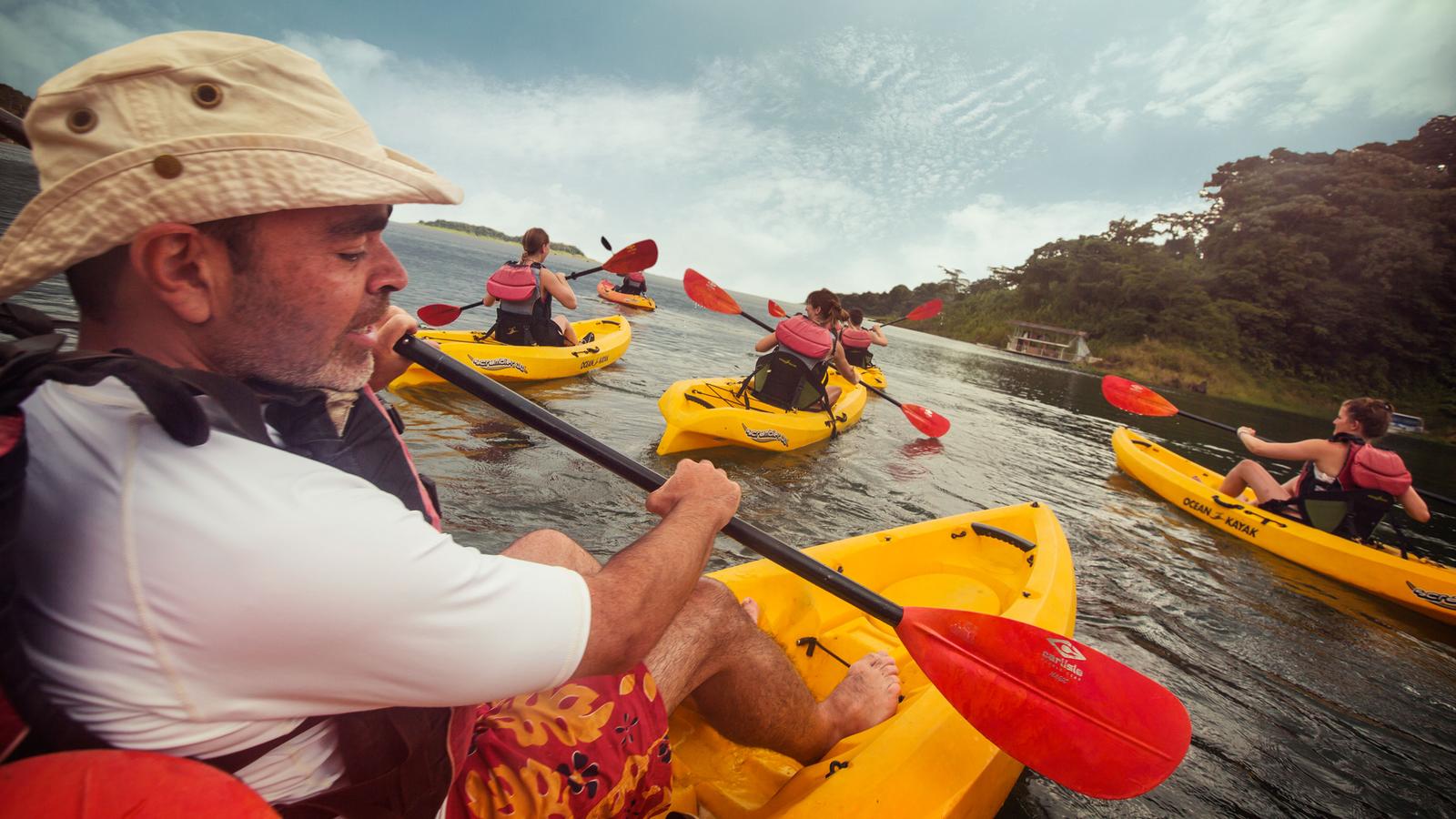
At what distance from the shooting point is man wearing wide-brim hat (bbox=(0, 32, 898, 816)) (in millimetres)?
729

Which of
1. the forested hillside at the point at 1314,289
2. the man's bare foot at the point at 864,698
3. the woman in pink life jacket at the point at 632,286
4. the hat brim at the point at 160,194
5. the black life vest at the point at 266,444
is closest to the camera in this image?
the black life vest at the point at 266,444

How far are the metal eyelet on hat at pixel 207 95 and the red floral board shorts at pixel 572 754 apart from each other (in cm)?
124

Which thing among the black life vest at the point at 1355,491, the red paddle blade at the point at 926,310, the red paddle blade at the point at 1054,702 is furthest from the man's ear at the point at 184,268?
the red paddle blade at the point at 926,310

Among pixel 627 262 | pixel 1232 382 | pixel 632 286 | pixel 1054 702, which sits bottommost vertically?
pixel 1054 702

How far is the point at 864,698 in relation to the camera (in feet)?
7.63

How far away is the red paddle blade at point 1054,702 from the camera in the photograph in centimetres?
209

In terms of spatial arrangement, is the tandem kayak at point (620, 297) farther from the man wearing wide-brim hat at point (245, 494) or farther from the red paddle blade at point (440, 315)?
the man wearing wide-brim hat at point (245, 494)

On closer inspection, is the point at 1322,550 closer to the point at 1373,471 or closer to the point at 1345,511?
the point at 1345,511

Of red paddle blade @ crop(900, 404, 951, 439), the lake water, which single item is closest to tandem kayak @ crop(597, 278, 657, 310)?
the lake water

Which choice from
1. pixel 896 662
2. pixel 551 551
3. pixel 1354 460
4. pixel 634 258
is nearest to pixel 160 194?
pixel 551 551

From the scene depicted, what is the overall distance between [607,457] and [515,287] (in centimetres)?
666

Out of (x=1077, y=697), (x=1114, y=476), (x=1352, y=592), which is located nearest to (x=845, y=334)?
(x=1114, y=476)

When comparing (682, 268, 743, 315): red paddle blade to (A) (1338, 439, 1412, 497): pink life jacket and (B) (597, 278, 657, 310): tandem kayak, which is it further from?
(B) (597, 278, 657, 310): tandem kayak

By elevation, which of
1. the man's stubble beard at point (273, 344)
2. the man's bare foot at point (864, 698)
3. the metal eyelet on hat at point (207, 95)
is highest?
the metal eyelet on hat at point (207, 95)
